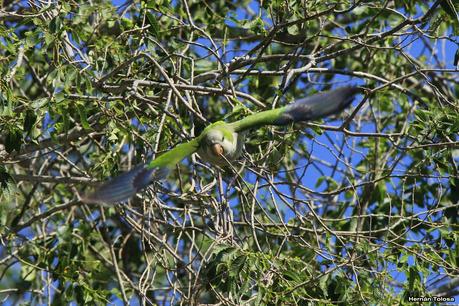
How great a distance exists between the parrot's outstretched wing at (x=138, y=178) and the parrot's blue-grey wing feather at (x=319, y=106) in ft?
2.12

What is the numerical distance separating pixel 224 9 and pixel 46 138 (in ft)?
8.28

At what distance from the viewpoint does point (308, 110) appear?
5.46 m

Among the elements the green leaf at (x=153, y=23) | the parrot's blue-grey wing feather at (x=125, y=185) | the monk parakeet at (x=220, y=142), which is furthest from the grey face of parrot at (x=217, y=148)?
the green leaf at (x=153, y=23)

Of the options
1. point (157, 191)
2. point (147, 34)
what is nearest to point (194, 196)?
point (157, 191)

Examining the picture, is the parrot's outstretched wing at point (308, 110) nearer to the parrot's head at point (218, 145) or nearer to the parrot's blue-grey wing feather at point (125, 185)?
the parrot's head at point (218, 145)

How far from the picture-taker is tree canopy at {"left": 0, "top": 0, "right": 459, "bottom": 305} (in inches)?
217

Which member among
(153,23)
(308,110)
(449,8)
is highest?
(153,23)

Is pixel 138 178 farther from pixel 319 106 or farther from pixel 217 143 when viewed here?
pixel 319 106

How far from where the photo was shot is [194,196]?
575 centimetres

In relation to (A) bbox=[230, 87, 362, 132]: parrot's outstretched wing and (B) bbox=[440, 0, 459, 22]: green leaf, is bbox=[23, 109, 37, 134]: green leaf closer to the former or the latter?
(A) bbox=[230, 87, 362, 132]: parrot's outstretched wing

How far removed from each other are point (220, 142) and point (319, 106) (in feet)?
2.35

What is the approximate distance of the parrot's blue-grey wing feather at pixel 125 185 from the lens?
5.16 m

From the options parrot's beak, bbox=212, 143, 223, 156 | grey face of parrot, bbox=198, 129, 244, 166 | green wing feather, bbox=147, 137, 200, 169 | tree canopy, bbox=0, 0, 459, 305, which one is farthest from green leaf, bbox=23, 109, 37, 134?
parrot's beak, bbox=212, 143, 223, 156

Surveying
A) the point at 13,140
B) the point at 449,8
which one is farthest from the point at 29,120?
the point at 449,8
